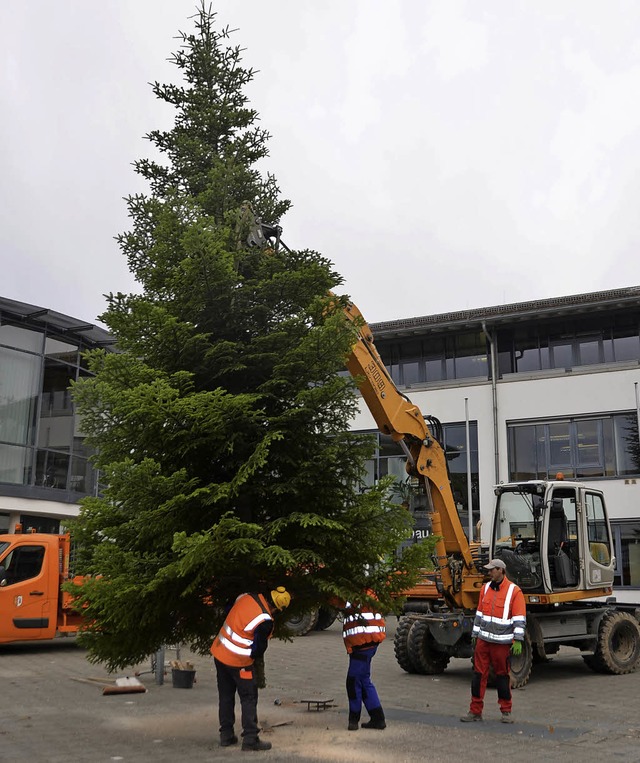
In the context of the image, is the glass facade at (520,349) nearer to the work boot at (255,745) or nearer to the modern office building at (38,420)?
the modern office building at (38,420)

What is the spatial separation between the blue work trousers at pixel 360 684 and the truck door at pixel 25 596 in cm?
874

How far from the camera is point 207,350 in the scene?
354 inches

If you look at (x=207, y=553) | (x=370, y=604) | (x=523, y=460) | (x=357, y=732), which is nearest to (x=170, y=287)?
(x=207, y=553)

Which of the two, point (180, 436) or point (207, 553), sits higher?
point (180, 436)

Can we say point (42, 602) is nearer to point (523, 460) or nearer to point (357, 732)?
point (357, 732)

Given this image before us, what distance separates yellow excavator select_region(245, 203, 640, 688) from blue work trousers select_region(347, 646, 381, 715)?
4116 mm

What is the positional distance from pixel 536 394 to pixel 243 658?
1908 centimetres

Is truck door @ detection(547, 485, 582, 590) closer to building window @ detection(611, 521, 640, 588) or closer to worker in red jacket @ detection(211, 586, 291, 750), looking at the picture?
worker in red jacket @ detection(211, 586, 291, 750)

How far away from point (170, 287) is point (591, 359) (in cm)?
1872

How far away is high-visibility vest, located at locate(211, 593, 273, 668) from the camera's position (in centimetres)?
796

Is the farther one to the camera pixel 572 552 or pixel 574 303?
pixel 574 303

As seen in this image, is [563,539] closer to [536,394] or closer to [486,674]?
[486,674]

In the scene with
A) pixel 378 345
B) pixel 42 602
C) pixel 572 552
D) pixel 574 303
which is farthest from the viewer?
pixel 378 345

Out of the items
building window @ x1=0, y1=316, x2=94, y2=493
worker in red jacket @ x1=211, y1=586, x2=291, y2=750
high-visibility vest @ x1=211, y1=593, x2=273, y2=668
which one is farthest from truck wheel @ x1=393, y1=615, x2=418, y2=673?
building window @ x1=0, y1=316, x2=94, y2=493
